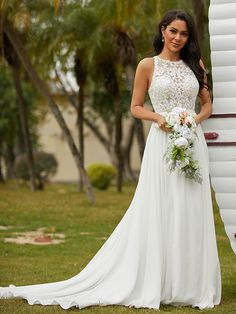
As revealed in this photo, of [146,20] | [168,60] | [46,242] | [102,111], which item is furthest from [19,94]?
[168,60]

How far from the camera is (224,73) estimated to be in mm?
6285

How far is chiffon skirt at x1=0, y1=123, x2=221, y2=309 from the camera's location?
617cm

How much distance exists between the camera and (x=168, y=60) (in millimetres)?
6363

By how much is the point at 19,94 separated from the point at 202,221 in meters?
13.9

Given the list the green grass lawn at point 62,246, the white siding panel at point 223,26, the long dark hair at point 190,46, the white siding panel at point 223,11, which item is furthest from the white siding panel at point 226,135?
the green grass lawn at point 62,246

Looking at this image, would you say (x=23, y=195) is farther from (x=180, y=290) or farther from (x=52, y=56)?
(x=180, y=290)

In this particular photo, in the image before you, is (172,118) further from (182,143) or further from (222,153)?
(222,153)

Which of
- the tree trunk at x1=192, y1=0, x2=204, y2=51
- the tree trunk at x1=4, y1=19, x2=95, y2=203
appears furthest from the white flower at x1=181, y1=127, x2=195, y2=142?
the tree trunk at x1=4, y1=19, x2=95, y2=203

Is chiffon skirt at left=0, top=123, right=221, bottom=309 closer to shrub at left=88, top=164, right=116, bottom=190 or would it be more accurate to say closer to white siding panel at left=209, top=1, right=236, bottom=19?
white siding panel at left=209, top=1, right=236, bottom=19

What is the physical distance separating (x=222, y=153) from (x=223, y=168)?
11 cm

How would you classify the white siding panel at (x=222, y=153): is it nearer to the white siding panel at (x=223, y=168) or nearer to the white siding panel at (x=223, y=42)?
the white siding panel at (x=223, y=168)

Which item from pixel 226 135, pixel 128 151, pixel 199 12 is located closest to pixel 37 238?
pixel 199 12

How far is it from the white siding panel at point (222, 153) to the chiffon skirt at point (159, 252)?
0.08 metres

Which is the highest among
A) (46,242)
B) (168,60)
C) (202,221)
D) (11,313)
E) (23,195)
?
(168,60)
